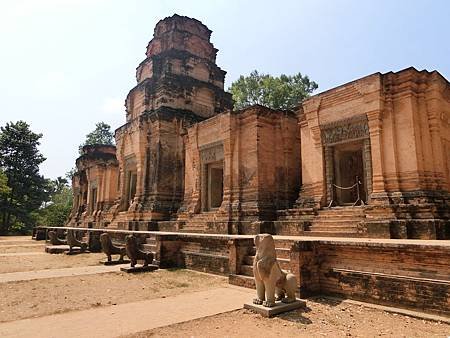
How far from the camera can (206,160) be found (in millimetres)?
16734

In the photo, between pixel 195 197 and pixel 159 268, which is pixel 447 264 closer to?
pixel 159 268

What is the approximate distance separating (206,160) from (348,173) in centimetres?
662

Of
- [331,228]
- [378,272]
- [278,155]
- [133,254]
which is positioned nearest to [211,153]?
[278,155]

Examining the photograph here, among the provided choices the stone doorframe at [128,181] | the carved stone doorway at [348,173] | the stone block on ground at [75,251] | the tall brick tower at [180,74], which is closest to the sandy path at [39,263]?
the stone block on ground at [75,251]

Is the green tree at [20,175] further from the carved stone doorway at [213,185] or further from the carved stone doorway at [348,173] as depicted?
the carved stone doorway at [348,173]

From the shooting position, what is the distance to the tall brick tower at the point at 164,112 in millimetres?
18953

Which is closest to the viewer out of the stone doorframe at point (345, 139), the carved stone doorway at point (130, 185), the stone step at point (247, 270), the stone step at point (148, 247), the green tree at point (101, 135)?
the stone step at point (247, 270)

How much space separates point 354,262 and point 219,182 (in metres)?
11.5

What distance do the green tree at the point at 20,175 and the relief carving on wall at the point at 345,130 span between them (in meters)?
38.8

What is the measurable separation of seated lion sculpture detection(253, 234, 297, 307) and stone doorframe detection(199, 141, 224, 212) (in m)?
9.80

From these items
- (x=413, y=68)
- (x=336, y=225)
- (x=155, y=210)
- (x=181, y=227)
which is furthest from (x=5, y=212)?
(x=413, y=68)

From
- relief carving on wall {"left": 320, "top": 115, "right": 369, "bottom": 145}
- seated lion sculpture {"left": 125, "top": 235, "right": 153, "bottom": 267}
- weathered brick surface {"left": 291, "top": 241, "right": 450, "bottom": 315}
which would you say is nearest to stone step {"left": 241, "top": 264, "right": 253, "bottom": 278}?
weathered brick surface {"left": 291, "top": 241, "right": 450, "bottom": 315}

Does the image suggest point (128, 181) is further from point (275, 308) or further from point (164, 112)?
point (275, 308)

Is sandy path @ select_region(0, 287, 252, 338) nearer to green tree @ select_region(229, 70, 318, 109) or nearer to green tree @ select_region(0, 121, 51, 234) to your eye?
green tree @ select_region(229, 70, 318, 109)
